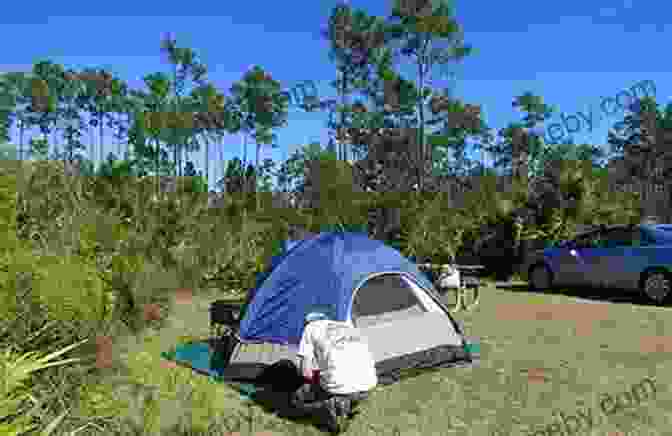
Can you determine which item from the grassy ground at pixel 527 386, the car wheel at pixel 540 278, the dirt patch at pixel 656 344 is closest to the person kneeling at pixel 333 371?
the grassy ground at pixel 527 386

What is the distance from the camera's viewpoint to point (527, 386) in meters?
6.17

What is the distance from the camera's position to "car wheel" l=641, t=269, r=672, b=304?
34.5ft

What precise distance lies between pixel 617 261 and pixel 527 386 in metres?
6.17

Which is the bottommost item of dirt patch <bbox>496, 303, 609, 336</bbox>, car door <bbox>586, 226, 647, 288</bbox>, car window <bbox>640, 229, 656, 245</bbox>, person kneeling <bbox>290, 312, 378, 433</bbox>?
dirt patch <bbox>496, 303, 609, 336</bbox>

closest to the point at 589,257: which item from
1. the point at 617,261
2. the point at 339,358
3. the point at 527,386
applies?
the point at 617,261

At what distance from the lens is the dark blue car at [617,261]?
1064cm

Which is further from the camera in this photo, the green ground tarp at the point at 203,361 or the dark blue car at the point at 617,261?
the dark blue car at the point at 617,261

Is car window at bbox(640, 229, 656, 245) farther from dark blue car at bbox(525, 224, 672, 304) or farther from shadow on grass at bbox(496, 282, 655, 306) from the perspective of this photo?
shadow on grass at bbox(496, 282, 655, 306)

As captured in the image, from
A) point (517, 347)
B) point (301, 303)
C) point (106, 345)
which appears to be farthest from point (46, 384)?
point (517, 347)

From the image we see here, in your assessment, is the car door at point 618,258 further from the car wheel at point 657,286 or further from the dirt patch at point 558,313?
the dirt patch at point 558,313

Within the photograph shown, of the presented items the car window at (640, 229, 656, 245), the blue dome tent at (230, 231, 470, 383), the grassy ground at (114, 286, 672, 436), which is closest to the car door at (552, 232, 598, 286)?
the car window at (640, 229, 656, 245)

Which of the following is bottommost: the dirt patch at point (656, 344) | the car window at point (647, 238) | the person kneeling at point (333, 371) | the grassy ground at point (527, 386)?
the grassy ground at point (527, 386)

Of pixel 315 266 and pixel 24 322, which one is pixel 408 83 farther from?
pixel 24 322

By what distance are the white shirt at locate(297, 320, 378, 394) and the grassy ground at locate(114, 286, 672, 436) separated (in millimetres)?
462
